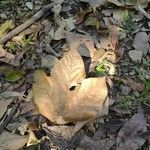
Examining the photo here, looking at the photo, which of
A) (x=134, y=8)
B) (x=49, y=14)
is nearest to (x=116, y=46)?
(x=134, y=8)

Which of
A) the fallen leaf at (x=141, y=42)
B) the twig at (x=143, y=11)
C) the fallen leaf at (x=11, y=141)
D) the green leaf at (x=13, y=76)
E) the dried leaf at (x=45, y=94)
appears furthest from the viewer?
the twig at (x=143, y=11)

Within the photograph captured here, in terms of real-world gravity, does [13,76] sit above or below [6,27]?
below

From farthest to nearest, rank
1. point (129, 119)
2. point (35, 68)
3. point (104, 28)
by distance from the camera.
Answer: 1. point (104, 28)
2. point (35, 68)
3. point (129, 119)

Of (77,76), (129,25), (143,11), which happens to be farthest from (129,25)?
(77,76)

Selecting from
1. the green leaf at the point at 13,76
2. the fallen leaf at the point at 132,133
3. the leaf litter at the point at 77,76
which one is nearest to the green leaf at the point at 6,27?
the leaf litter at the point at 77,76

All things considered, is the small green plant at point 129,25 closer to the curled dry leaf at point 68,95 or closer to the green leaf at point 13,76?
the curled dry leaf at point 68,95

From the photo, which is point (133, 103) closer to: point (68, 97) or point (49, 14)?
point (68, 97)

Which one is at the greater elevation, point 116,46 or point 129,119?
point 116,46

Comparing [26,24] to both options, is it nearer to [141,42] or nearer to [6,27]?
[6,27]
